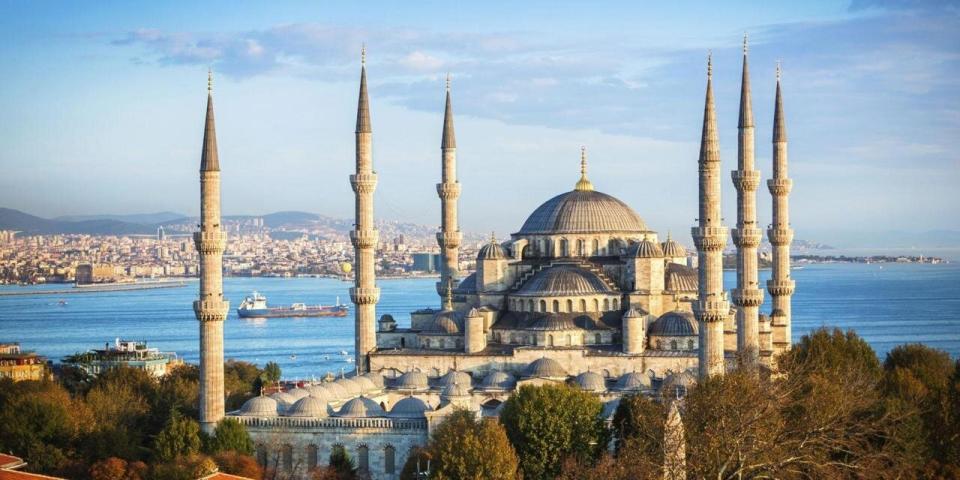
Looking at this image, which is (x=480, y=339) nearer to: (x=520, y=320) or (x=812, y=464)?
(x=520, y=320)

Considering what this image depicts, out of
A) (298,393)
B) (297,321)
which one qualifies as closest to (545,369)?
(298,393)

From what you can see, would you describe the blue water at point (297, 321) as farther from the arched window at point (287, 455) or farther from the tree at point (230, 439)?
the tree at point (230, 439)

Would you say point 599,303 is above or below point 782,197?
below

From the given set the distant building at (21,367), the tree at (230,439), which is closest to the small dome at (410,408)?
the tree at (230,439)

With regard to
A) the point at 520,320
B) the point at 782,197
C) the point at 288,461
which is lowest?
the point at 288,461

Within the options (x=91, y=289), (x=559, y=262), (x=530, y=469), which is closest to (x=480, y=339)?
(x=559, y=262)

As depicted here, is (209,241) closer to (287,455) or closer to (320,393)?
(320,393)

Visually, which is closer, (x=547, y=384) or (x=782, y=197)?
(x=547, y=384)

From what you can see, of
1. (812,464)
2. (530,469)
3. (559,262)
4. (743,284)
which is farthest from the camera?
(559,262)
